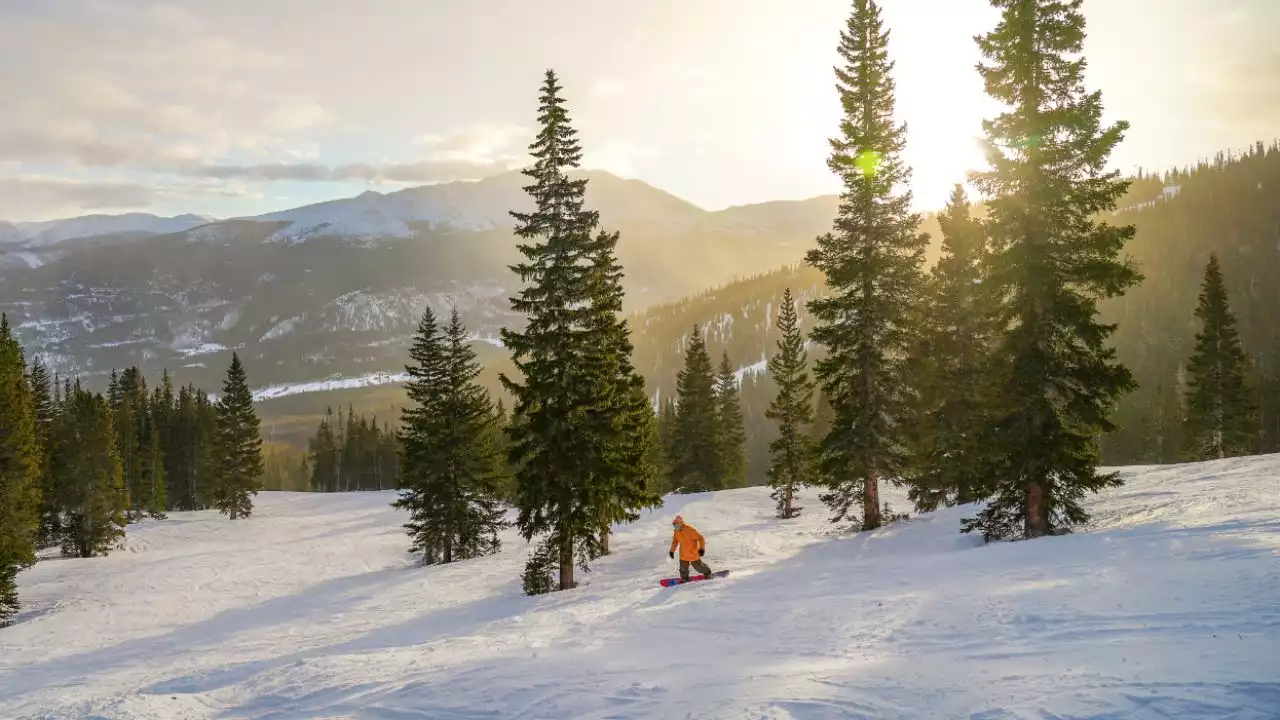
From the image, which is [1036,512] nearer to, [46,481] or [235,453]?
[46,481]

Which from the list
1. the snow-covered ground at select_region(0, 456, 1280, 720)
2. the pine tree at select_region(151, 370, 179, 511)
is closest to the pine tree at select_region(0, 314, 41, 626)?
the snow-covered ground at select_region(0, 456, 1280, 720)

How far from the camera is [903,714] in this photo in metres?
8.02

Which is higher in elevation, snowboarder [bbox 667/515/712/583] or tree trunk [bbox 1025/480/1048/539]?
tree trunk [bbox 1025/480/1048/539]

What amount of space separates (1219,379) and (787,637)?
49794 millimetres

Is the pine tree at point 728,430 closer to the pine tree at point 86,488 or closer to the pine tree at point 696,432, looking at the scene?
the pine tree at point 696,432

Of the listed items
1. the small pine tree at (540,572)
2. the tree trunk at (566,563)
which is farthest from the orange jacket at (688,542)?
the small pine tree at (540,572)

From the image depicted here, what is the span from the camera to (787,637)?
41.3 feet

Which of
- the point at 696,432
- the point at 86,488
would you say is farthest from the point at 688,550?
the point at 86,488

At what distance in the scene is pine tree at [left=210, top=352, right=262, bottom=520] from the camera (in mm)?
62906

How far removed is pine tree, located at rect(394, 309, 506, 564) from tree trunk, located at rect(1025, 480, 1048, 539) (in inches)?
978

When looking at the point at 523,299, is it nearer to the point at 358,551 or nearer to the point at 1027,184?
the point at 1027,184

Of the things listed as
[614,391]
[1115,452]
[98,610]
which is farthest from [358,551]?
[1115,452]

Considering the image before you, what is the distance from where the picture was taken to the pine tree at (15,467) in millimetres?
32688

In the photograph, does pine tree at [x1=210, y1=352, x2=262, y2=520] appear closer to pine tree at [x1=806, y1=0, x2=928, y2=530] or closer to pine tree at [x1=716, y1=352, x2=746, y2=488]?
pine tree at [x1=716, y1=352, x2=746, y2=488]
